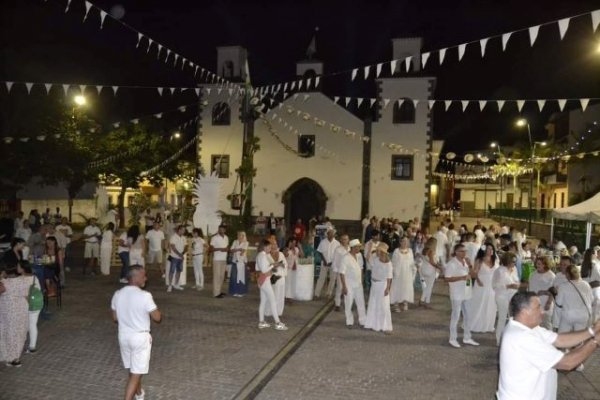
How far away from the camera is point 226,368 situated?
712cm

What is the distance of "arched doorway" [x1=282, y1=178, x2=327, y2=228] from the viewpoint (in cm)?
2919

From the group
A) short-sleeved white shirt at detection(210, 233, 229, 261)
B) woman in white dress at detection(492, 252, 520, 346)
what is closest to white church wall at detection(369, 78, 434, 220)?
short-sleeved white shirt at detection(210, 233, 229, 261)

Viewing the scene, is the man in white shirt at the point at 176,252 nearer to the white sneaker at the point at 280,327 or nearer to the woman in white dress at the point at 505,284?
the white sneaker at the point at 280,327

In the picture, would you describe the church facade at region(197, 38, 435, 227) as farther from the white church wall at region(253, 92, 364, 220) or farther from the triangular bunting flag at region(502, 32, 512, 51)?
the triangular bunting flag at region(502, 32, 512, 51)

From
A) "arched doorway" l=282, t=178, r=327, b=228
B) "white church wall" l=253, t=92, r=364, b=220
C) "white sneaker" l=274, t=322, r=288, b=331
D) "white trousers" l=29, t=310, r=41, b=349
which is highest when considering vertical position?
"white church wall" l=253, t=92, r=364, b=220

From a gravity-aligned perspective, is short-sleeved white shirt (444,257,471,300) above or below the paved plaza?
above

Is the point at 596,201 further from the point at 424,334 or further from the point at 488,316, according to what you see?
the point at 424,334

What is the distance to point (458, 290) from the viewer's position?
859cm

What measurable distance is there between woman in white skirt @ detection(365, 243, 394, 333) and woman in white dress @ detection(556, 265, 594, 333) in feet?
9.29

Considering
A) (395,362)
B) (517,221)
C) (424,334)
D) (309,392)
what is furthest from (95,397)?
(517,221)

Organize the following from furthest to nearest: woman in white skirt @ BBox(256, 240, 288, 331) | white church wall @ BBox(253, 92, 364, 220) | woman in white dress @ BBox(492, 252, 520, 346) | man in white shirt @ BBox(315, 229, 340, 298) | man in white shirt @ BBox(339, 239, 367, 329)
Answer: white church wall @ BBox(253, 92, 364, 220), man in white shirt @ BBox(315, 229, 340, 298), man in white shirt @ BBox(339, 239, 367, 329), woman in white skirt @ BBox(256, 240, 288, 331), woman in white dress @ BBox(492, 252, 520, 346)

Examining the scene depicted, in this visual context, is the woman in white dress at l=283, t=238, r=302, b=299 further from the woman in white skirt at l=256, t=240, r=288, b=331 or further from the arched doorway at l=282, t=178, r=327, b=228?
the arched doorway at l=282, t=178, r=327, b=228

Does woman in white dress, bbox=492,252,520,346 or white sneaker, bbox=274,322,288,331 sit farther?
white sneaker, bbox=274,322,288,331

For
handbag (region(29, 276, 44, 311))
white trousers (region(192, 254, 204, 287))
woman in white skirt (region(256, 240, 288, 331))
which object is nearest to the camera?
handbag (region(29, 276, 44, 311))
